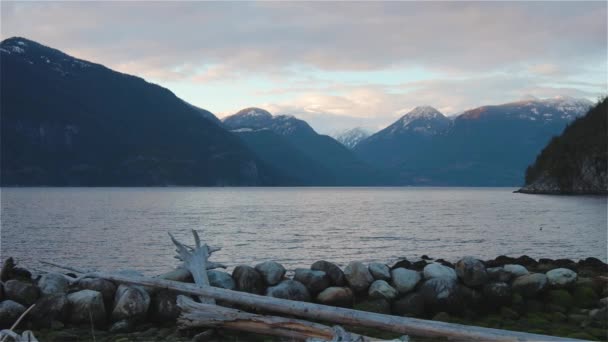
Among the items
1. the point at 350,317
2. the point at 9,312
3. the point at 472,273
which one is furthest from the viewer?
the point at 472,273

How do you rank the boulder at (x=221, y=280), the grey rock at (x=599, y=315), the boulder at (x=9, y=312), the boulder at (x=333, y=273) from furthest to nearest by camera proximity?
the boulder at (x=333, y=273) → the boulder at (x=221, y=280) → the grey rock at (x=599, y=315) → the boulder at (x=9, y=312)

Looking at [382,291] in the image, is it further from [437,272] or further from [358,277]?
[437,272]

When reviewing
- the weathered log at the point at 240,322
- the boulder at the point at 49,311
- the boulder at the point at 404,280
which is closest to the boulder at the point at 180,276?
the weathered log at the point at 240,322

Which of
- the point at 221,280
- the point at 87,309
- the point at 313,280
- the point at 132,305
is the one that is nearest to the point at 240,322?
the point at 221,280

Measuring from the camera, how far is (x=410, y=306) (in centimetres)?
1449

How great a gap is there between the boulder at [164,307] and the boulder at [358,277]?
4990 mm

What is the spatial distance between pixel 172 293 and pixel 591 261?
17.9m

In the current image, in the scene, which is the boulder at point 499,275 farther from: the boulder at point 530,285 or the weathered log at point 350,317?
the weathered log at point 350,317

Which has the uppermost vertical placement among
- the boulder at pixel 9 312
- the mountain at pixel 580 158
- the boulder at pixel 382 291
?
the mountain at pixel 580 158

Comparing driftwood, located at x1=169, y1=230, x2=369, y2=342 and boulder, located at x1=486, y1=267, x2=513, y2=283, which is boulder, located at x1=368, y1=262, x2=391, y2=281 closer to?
boulder, located at x1=486, y1=267, x2=513, y2=283

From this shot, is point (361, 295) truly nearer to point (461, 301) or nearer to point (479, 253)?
point (461, 301)

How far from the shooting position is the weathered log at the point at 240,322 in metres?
11.0

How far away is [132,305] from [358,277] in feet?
20.5

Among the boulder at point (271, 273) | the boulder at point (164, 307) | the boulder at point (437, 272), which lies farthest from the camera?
the boulder at point (437, 272)
